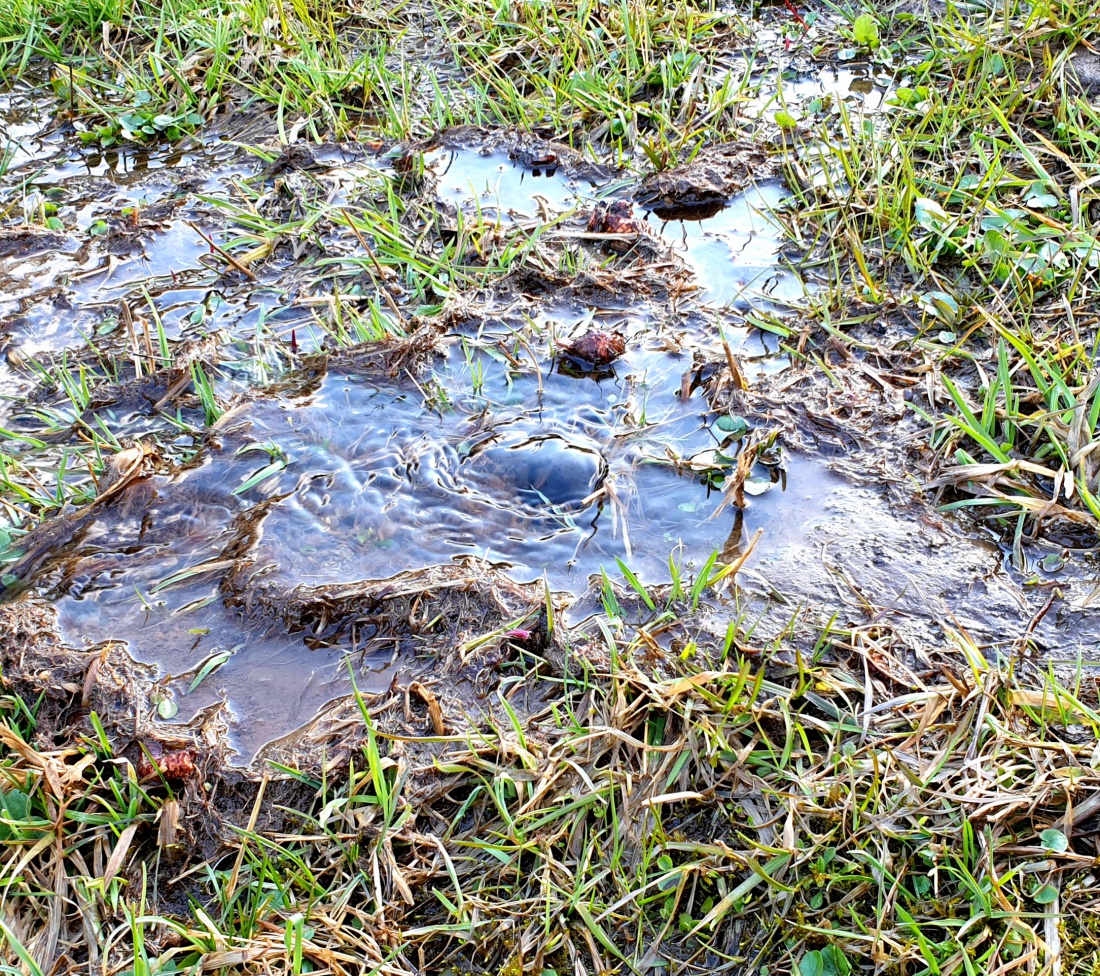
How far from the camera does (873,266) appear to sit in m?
3.25

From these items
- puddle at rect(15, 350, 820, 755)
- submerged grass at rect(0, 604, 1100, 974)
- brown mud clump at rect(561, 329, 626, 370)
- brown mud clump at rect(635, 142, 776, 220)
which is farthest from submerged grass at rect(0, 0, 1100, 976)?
brown mud clump at rect(635, 142, 776, 220)

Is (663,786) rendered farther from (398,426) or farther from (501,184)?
(501,184)

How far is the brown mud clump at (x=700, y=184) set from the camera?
363 centimetres

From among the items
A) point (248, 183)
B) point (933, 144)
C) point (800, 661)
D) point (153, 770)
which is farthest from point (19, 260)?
point (933, 144)

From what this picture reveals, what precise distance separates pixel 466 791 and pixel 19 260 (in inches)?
112

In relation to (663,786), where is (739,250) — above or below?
above

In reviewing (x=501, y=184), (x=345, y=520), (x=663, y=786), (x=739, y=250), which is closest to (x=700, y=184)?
(x=739, y=250)

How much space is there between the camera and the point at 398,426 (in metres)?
2.79

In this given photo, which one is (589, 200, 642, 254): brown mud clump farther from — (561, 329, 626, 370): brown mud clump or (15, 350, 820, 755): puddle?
(15, 350, 820, 755): puddle

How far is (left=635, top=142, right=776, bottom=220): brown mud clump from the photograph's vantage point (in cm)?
363

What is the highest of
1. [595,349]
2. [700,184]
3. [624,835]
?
[700,184]

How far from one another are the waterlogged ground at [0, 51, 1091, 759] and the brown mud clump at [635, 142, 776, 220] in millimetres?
59

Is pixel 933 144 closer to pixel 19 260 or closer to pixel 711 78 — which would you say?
pixel 711 78

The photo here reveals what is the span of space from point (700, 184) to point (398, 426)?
1656 mm
